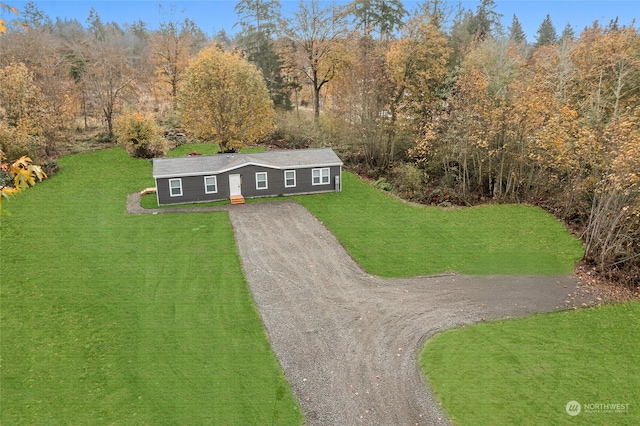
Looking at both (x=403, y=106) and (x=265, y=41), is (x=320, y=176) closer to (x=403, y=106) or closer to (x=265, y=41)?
(x=403, y=106)

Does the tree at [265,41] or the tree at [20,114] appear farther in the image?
the tree at [265,41]

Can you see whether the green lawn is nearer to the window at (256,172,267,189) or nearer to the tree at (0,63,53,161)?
the window at (256,172,267,189)

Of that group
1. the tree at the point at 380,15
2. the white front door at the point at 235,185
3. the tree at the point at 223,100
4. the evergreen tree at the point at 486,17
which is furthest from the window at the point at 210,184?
the evergreen tree at the point at 486,17

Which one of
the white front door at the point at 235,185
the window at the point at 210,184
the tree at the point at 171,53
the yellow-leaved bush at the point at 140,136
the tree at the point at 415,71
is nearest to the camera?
the window at the point at 210,184

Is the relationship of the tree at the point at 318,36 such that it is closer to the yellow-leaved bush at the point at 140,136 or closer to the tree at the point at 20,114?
the yellow-leaved bush at the point at 140,136

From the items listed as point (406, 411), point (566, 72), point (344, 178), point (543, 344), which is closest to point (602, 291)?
point (543, 344)

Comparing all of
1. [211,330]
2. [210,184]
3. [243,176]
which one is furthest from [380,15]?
[211,330]

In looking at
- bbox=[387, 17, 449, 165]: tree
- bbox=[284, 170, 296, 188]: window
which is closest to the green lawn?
bbox=[284, 170, 296, 188]: window
